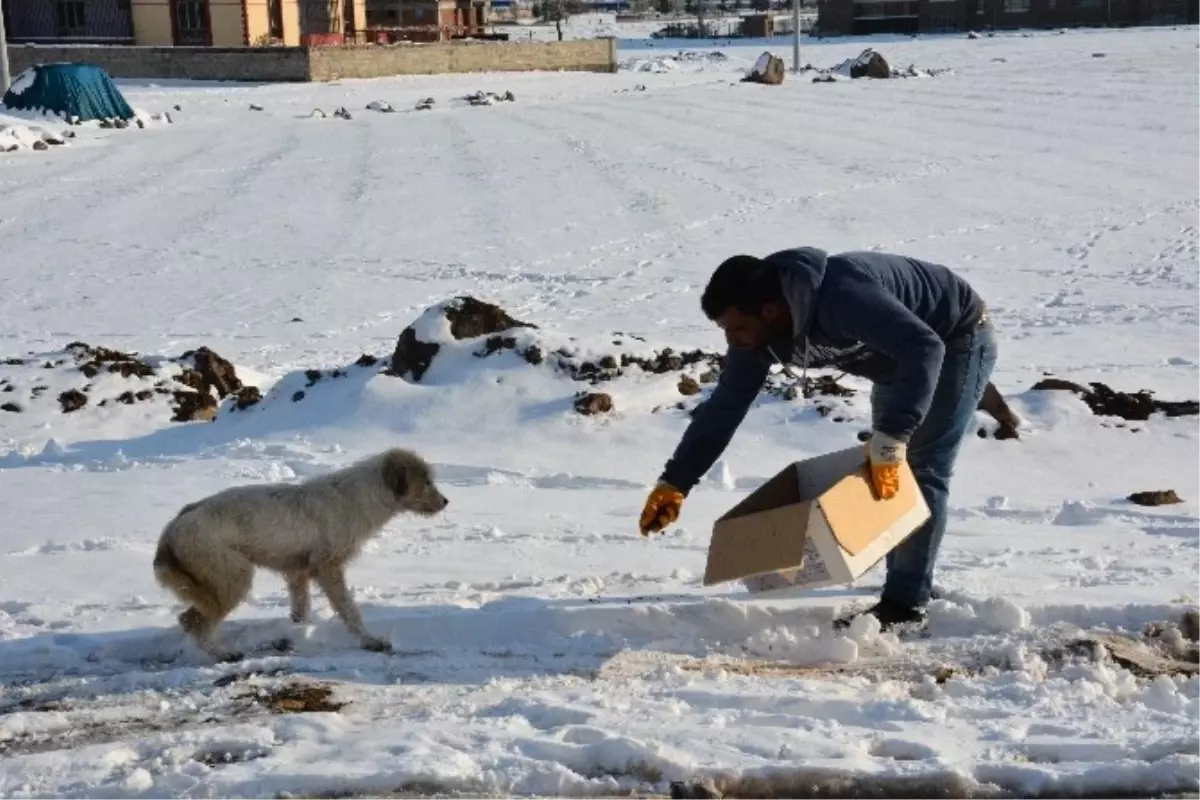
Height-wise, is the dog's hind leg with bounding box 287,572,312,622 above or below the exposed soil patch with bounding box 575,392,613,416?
above

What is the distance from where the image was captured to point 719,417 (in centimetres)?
569

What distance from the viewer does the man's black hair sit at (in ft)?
16.2

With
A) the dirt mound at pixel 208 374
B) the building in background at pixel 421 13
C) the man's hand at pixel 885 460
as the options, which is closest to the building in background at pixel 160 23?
the building in background at pixel 421 13

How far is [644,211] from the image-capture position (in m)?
22.1

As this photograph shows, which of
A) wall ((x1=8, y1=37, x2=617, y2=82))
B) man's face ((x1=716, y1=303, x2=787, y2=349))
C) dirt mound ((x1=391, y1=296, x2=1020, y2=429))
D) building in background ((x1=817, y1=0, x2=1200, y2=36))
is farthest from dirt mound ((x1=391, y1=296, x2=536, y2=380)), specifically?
building in background ((x1=817, y1=0, x2=1200, y2=36))

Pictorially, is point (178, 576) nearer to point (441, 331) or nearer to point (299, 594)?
point (299, 594)

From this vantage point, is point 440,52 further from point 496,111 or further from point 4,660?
point 4,660

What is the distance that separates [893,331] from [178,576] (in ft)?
9.73

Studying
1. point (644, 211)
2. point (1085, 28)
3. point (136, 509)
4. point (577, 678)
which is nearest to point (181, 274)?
point (644, 211)

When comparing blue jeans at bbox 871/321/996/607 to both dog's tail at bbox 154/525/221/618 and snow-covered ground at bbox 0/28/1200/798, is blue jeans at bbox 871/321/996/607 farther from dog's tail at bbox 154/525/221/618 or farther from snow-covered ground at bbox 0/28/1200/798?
dog's tail at bbox 154/525/221/618

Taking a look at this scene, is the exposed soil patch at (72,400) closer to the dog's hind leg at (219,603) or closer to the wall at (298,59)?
the dog's hind leg at (219,603)

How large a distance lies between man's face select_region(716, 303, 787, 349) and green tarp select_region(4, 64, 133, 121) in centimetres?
3367

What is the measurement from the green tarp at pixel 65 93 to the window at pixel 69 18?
78.8 feet

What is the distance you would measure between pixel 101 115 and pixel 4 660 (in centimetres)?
3296
